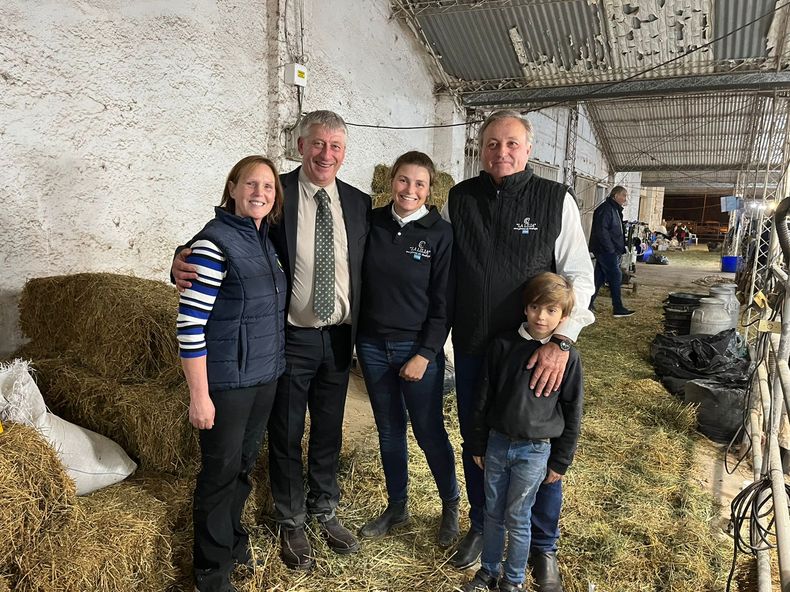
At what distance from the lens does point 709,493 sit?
113 inches

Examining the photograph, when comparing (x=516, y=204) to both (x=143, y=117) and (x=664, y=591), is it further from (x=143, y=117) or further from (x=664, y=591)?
(x=143, y=117)

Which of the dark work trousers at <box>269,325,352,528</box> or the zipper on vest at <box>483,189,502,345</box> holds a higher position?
the zipper on vest at <box>483,189,502,345</box>

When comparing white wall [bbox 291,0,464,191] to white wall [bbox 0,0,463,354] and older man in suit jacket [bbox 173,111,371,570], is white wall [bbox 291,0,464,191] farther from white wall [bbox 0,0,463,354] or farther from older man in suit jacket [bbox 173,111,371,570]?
→ older man in suit jacket [bbox 173,111,371,570]

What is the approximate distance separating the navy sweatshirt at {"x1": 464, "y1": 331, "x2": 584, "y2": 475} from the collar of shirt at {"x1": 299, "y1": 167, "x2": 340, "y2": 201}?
0.84 meters

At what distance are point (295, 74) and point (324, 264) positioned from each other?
291 cm

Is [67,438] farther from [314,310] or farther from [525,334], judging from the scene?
[525,334]

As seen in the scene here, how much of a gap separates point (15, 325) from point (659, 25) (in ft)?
22.4

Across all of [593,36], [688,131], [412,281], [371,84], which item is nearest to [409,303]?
[412,281]

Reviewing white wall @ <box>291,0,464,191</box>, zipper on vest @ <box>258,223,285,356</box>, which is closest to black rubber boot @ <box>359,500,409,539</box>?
zipper on vest @ <box>258,223,285,356</box>

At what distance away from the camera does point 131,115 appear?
3.16 meters

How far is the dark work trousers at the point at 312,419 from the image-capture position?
2025 millimetres

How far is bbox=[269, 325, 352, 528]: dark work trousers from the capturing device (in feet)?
6.64

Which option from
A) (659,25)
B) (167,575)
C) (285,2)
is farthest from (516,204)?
(659,25)

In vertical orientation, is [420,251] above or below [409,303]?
above
